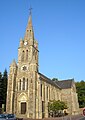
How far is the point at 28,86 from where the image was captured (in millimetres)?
54406

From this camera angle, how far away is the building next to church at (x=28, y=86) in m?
52.4

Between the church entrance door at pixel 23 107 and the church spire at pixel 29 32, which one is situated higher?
the church spire at pixel 29 32

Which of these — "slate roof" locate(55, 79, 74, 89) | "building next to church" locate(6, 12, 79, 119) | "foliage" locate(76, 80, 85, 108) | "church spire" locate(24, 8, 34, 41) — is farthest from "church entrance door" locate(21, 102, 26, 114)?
"foliage" locate(76, 80, 85, 108)

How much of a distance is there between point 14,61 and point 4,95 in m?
15.4

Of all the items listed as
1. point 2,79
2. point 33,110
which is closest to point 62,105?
point 33,110

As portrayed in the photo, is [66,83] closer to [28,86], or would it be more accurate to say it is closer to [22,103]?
[28,86]

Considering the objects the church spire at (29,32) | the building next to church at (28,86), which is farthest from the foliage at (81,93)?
the church spire at (29,32)

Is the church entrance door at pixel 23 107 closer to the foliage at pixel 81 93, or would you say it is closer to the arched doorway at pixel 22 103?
the arched doorway at pixel 22 103

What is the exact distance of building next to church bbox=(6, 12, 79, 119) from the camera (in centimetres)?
5238

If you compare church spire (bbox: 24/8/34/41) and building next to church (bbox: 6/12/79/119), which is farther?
church spire (bbox: 24/8/34/41)

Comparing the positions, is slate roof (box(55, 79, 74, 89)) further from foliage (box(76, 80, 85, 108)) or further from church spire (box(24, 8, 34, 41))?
church spire (box(24, 8, 34, 41))

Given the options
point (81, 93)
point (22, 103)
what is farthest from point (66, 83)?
point (22, 103)

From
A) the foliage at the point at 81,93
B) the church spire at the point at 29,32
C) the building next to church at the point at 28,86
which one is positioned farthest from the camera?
the foliage at the point at 81,93

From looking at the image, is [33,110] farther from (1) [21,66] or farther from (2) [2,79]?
(2) [2,79]
